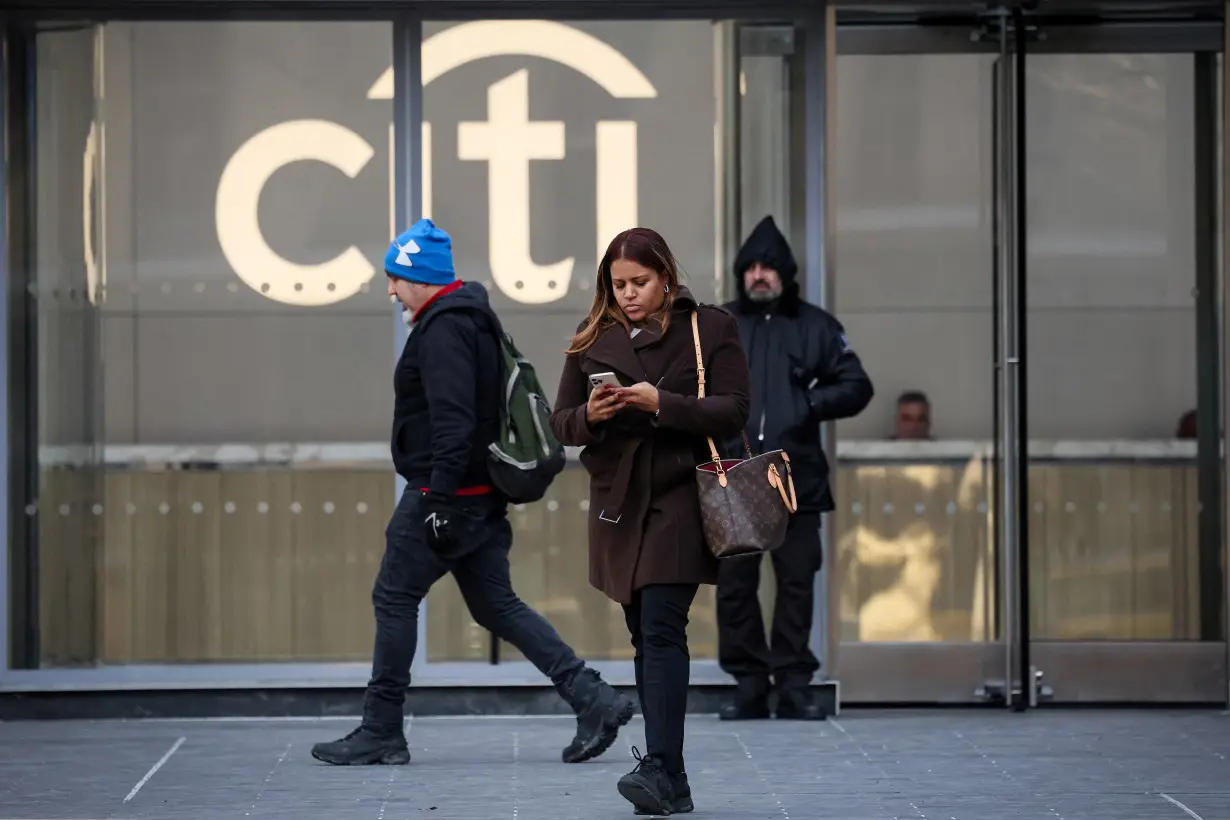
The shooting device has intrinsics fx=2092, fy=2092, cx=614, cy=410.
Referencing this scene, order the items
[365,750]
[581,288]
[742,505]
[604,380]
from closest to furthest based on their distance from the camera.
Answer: [604,380]
[742,505]
[365,750]
[581,288]

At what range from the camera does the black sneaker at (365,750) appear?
7.64 metres

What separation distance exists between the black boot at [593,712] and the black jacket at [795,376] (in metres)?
1.57

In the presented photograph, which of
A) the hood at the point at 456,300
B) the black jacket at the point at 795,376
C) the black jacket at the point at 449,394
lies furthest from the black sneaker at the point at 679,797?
the black jacket at the point at 795,376

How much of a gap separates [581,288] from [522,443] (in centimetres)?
203

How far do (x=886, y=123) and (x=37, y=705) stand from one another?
4.51 meters

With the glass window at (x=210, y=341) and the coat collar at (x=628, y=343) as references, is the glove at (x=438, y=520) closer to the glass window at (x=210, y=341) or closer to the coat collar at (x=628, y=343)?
the coat collar at (x=628, y=343)

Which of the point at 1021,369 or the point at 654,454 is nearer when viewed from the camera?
the point at 654,454

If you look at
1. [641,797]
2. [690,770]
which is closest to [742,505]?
[641,797]

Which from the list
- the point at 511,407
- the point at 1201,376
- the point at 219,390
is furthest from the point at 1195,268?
the point at 219,390

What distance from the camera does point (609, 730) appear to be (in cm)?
763

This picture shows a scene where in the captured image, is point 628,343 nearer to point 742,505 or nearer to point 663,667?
point 742,505

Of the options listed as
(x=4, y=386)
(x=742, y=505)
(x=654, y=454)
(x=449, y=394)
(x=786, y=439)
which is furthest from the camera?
(x=4, y=386)

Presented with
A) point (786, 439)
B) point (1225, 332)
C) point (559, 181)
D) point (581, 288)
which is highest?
point (559, 181)

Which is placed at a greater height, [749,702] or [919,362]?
[919,362]
